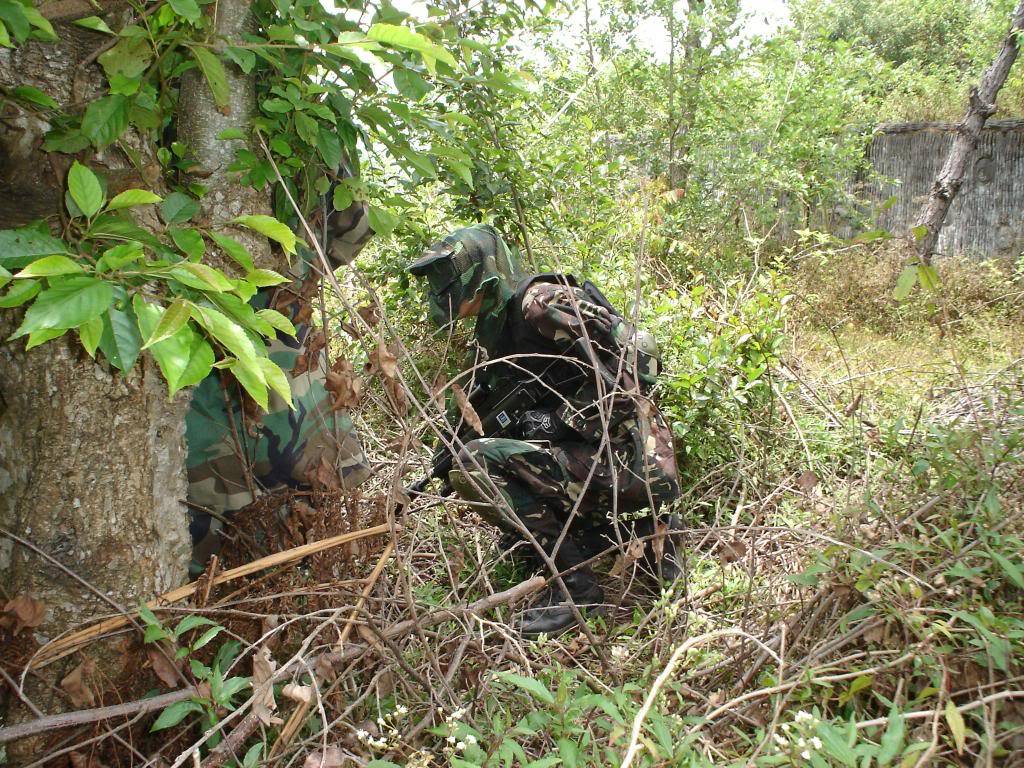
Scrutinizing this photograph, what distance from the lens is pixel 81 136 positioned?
56.6 inches

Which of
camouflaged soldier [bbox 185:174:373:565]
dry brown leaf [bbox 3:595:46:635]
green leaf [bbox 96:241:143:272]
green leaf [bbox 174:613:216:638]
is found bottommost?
green leaf [bbox 174:613:216:638]

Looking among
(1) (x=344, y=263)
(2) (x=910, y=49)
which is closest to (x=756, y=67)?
(1) (x=344, y=263)

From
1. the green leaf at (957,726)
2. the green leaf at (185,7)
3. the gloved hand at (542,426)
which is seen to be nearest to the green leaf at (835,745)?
the green leaf at (957,726)

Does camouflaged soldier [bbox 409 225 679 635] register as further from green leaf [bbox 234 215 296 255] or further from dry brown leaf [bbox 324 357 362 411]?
green leaf [bbox 234 215 296 255]

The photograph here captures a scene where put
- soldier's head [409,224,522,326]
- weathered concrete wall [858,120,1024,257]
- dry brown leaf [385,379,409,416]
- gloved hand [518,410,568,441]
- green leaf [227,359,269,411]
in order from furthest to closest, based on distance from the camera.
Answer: weathered concrete wall [858,120,1024,257]
gloved hand [518,410,568,441]
soldier's head [409,224,522,326]
dry brown leaf [385,379,409,416]
green leaf [227,359,269,411]

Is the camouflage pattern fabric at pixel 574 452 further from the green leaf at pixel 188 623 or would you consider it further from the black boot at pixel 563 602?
the green leaf at pixel 188 623

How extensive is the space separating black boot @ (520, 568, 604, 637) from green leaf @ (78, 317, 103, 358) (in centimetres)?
202

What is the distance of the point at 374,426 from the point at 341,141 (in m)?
2.47

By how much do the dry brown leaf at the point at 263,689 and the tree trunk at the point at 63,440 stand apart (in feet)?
1.20

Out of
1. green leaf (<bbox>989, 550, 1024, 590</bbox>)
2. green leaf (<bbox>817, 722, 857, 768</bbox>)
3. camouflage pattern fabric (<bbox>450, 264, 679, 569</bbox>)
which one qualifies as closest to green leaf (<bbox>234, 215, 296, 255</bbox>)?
green leaf (<bbox>817, 722, 857, 768</bbox>)

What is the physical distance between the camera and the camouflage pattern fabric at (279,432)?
1930 millimetres

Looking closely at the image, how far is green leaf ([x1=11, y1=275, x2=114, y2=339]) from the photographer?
95 centimetres

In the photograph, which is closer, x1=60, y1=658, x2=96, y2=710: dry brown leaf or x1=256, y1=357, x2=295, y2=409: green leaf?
x1=256, y1=357, x2=295, y2=409: green leaf

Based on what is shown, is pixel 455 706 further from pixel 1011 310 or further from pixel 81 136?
pixel 1011 310
